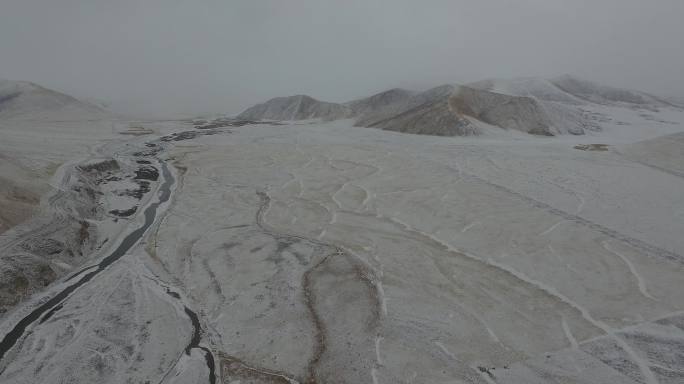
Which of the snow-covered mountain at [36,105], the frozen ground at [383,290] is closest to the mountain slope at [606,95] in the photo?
the frozen ground at [383,290]

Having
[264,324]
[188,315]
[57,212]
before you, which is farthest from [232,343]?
[57,212]

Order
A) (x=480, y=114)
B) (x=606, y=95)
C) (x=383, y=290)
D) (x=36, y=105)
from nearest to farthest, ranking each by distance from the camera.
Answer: (x=383, y=290)
(x=480, y=114)
(x=36, y=105)
(x=606, y=95)

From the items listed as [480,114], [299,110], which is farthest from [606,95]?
[299,110]

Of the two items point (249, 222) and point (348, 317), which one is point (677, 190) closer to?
point (348, 317)

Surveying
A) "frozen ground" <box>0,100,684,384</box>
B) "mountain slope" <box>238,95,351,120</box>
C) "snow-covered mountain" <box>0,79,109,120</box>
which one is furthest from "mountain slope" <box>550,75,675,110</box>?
"snow-covered mountain" <box>0,79,109,120</box>

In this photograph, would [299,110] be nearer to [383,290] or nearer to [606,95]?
[606,95]
